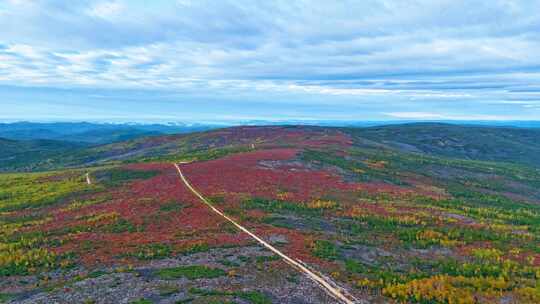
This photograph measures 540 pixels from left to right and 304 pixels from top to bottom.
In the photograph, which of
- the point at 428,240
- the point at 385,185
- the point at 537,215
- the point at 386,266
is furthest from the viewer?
the point at 385,185

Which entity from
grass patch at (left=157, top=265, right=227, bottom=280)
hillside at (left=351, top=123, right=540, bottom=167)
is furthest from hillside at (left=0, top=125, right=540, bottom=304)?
hillside at (left=351, top=123, right=540, bottom=167)

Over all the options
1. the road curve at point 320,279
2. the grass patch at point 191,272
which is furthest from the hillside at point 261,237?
the road curve at point 320,279

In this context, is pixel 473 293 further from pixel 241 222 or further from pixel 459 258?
pixel 241 222

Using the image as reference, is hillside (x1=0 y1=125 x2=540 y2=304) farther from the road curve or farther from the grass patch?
the road curve

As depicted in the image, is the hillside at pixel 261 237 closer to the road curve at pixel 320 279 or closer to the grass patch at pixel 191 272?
the grass patch at pixel 191 272

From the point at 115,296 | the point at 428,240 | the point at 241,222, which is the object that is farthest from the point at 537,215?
the point at 115,296

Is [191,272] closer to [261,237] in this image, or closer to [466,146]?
[261,237]

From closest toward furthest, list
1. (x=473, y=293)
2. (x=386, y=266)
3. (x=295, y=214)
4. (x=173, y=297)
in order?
(x=173, y=297), (x=473, y=293), (x=386, y=266), (x=295, y=214)

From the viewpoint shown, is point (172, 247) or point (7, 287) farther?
point (172, 247)
